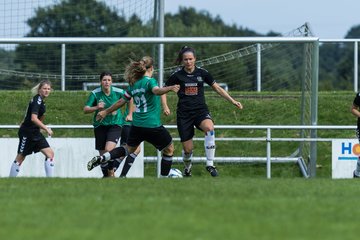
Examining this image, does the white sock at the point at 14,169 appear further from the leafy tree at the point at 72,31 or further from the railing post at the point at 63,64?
the leafy tree at the point at 72,31

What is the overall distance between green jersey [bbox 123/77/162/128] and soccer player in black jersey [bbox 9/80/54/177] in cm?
237

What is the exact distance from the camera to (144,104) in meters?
13.1

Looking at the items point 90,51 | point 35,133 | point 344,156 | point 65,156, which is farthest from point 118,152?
point 90,51

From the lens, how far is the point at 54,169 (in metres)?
17.1

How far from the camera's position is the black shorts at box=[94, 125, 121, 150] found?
14.7 m

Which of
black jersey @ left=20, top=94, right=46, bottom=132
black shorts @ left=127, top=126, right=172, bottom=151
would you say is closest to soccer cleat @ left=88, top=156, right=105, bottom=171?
black shorts @ left=127, top=126, right=172, bottom=151

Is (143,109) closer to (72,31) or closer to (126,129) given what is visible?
(126,129)

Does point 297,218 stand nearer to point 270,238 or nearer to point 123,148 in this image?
point 270,238

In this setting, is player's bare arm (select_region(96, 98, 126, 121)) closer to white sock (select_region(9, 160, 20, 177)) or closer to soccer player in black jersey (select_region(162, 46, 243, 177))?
soccer player in black jersey (select_region(162, 46, 243, 177))

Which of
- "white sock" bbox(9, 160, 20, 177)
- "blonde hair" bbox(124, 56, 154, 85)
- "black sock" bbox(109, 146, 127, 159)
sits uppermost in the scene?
"blonde hair" bbox(124, 56, 154, 85)

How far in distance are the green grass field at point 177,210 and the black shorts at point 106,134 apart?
3.82 metres

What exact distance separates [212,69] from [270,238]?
1513 cm

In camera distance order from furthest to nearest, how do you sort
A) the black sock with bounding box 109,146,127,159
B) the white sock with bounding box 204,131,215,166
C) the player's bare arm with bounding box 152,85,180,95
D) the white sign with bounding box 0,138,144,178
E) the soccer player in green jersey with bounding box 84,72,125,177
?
the white sign with bounding box 0,138,144,178 < the soccer player in green jersey with bounding box 84,72,125,177 < the white sock with bounding box 204,131,215,166 < the black sock with bounding box 109,146,127,159 < the player's bare arm with bounding box 152,85,180,95

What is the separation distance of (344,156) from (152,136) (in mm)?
5397
